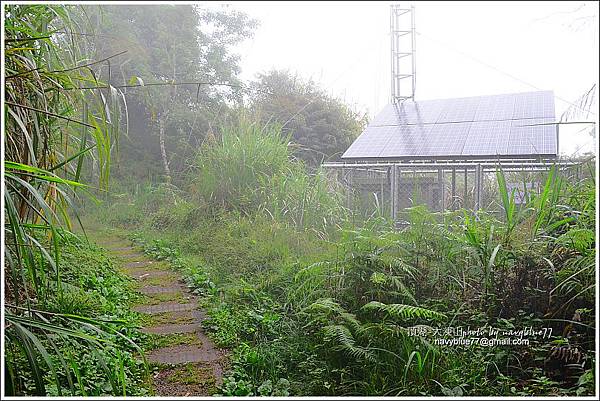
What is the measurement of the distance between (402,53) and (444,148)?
1.94ft

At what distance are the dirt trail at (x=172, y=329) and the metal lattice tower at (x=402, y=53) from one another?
4.82ft

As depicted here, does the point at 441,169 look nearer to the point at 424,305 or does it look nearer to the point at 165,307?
the point at 424,305

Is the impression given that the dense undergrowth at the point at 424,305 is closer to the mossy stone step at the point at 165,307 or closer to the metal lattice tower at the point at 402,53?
the mossy stone step at the point at 165,307

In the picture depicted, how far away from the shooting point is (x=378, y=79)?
2787 mm

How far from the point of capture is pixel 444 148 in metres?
2.87

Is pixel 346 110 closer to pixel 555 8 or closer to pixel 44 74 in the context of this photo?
pixel 555 8

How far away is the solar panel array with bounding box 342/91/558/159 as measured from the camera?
2734mm

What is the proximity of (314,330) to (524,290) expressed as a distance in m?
0.72

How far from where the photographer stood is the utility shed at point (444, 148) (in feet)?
8.65

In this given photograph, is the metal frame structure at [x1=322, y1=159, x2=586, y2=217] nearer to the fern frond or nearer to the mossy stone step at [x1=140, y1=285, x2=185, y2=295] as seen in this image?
the fern frond

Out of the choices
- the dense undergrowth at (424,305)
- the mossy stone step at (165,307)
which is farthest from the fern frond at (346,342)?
the mossy stone step at (165,307)

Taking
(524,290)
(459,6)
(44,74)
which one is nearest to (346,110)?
(459,6)

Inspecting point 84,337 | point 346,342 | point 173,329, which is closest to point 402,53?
point 346,342

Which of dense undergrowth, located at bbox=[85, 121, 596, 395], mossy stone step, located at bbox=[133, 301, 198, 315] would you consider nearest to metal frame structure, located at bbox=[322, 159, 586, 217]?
dense undergrowth, located at bbox=[85, 121, 596, 395]
